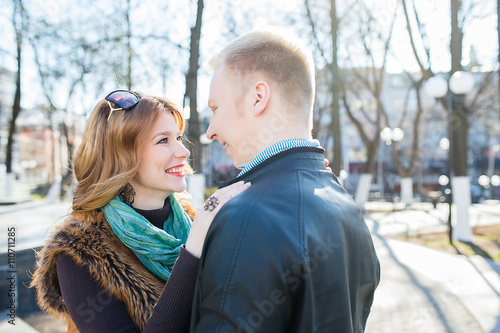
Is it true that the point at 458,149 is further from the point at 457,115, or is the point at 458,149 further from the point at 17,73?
the point at 17,73

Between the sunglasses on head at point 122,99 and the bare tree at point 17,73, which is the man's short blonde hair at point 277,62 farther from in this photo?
the bare tree at point 17,73

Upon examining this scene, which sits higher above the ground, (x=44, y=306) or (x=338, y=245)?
(x=338, y=245)

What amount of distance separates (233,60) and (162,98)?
990 millimetres

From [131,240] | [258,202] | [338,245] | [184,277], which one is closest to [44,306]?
[131,240]

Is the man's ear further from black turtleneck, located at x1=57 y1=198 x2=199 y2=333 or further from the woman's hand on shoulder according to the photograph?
black turtleneck, located at x1=57 y1=198 x2=199 y2=333

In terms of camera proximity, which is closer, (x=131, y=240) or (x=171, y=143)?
(x=131, y=240)

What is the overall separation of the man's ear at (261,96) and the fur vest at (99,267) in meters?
1.00

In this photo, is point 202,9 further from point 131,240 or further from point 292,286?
point 292,286

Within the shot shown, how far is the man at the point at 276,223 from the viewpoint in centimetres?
108

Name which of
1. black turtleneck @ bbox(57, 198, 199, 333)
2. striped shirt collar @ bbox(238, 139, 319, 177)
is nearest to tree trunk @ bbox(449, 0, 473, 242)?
striped shirt collar @ bbox(238, 139, 319, 177)

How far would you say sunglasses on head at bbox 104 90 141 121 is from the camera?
2162mm

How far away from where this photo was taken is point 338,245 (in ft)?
4.04

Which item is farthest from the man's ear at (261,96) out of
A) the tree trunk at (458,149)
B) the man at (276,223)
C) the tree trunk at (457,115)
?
the tree trunk at (457,115)

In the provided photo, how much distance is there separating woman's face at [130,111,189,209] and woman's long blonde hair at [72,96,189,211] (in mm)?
71
